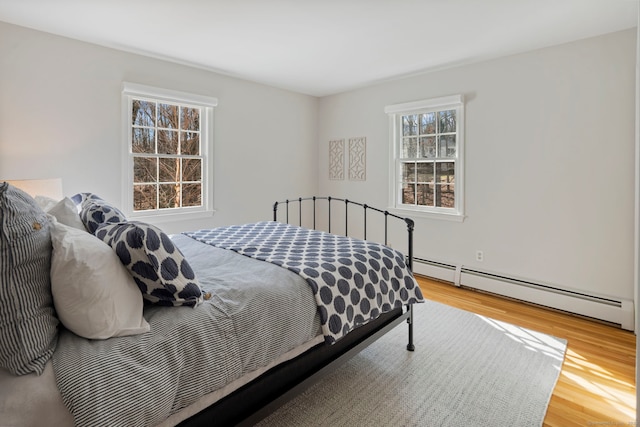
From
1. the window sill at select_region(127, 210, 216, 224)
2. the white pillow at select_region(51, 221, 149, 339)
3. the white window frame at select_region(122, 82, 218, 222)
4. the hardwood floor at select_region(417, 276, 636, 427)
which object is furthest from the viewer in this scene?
the window sill at select_region(127, 210, 216, 224)

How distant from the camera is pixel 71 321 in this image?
43.3 inches

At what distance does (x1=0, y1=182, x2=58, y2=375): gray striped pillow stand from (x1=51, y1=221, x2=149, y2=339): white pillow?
0.11 feet

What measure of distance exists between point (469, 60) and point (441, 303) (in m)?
2.56

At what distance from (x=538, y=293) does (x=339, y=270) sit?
257 cm

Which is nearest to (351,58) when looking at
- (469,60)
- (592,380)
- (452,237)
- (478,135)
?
(469,60)

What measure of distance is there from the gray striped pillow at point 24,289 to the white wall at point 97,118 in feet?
8.03

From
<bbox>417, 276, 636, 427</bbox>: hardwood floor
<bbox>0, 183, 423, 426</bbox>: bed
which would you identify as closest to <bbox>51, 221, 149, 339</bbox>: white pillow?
<bbox>0, 183, 423, 426</bbox>: bed

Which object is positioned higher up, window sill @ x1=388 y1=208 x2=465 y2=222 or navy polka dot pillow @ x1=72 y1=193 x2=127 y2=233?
navy polka dot pillow @ x1=72 y1=193 x2=127 y2=233

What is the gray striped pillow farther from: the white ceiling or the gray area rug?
the white ceiling

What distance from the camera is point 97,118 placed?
3283 millimetres

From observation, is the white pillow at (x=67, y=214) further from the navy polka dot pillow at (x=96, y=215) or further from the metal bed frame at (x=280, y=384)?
the metal bed frame at (x=280, y=384)

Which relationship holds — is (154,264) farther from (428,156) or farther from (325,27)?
(428,156)

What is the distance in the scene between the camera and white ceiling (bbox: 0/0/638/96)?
2521mm

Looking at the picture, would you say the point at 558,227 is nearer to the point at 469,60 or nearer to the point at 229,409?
the point at 469,60
